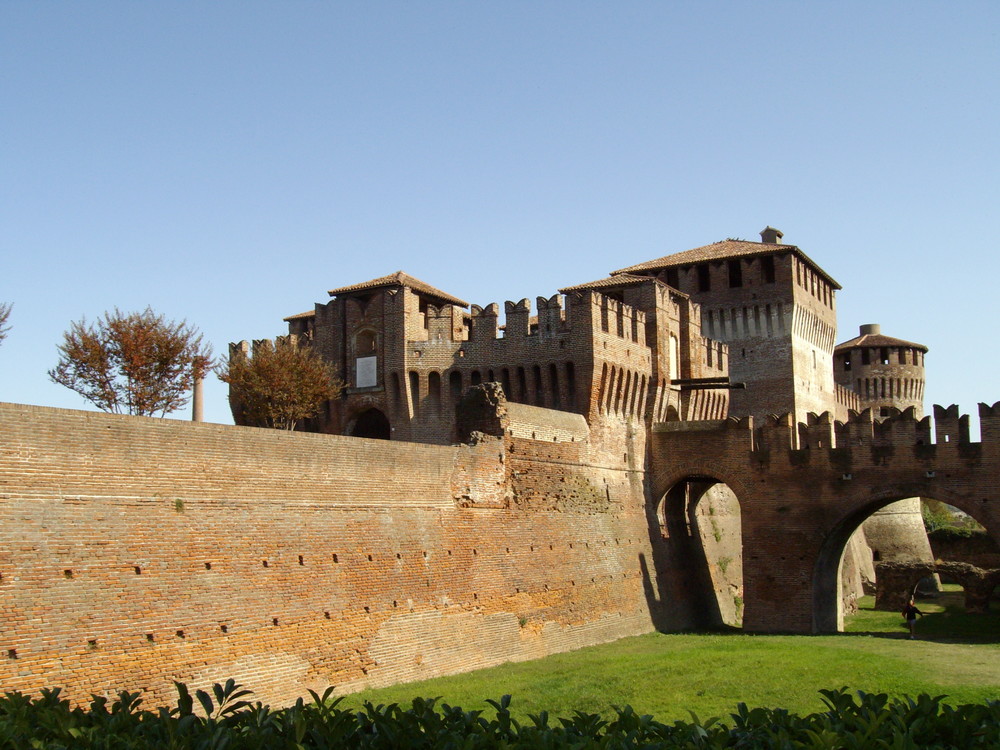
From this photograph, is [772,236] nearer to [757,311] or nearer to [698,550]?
[757,311]

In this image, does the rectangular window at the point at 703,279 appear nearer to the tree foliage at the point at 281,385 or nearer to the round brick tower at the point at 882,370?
the tree foliage at the point at 281,385

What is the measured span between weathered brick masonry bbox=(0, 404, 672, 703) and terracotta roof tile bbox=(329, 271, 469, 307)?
309 inches

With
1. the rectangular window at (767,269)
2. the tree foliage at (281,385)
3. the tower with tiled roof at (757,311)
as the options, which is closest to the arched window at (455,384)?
the tree foliage at (281,385)

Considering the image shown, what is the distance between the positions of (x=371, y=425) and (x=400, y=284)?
170 inches

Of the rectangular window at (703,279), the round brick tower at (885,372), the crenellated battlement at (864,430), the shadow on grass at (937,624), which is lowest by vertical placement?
the shadow on grass at (937,624)

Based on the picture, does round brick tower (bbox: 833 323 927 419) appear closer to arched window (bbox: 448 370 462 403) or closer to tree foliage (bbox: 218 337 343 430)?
arched window (bbox: 448 370 462 403)

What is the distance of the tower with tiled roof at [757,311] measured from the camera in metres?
37.6

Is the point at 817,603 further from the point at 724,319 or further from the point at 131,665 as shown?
the point at 131,665

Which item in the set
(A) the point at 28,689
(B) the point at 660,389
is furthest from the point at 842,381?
(A) the point at 28,689

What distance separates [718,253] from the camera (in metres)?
38.7

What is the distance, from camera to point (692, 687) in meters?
16.7

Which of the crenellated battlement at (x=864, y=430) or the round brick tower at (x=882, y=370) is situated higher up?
the round brick tower at (x=882, y=370)

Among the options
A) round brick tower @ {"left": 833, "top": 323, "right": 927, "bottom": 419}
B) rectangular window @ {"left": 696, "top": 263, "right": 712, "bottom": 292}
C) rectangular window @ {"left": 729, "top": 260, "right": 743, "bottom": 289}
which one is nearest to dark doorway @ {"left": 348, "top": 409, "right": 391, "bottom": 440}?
rectangular window @ {"left": 696, "top": 263, "right": 712, "bottom": 292}

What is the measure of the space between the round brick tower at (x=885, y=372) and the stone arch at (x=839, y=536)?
93.9 ft
